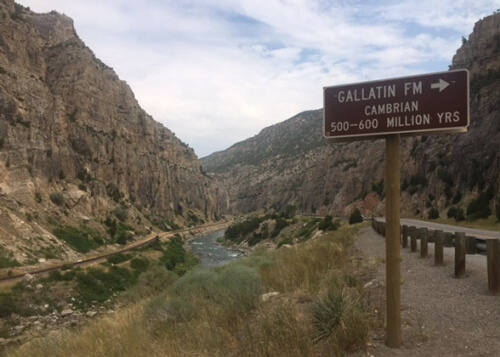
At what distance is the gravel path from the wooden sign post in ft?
1.56

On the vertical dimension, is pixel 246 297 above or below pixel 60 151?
below

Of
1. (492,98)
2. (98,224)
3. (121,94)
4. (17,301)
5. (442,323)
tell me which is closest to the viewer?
(442,323)

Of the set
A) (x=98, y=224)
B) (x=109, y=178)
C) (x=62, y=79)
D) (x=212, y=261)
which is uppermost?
(x=62, y=79)

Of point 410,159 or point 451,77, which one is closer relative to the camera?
point 451,77

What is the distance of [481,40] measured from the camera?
69125mm

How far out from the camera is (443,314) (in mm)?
6750

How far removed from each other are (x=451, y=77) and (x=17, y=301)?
2838 cm

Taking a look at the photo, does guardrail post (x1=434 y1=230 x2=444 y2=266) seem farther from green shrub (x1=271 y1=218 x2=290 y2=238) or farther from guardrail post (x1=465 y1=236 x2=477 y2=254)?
green shrub (x1=271 y1=218 x2=290 y2=238)

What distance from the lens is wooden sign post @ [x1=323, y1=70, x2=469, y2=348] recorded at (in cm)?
518

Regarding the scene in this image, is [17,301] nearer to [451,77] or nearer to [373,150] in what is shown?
[451,77]

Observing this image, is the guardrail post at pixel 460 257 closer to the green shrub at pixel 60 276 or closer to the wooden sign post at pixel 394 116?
the wooden sign post at pixel 394 116

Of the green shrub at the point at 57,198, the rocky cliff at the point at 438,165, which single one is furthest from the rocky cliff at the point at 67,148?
the rocky cliff at the point at 438,165

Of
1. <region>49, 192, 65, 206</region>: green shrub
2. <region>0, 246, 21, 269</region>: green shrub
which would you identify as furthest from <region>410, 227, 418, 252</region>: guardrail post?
<region>49, 192, 65, 206</region>: green shrub

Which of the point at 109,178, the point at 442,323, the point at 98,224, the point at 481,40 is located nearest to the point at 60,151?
the point at 98,224
